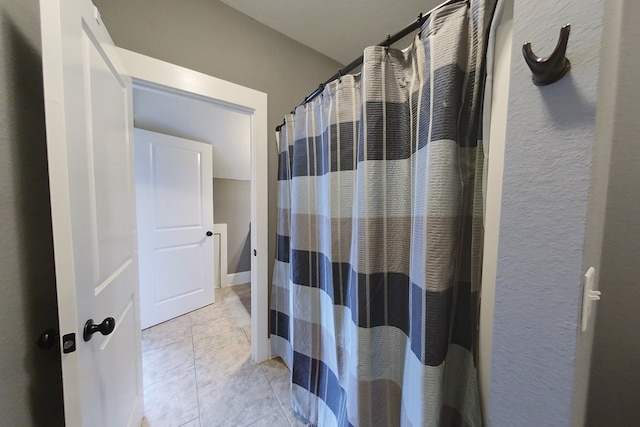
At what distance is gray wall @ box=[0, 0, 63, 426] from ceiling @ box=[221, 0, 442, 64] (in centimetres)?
113

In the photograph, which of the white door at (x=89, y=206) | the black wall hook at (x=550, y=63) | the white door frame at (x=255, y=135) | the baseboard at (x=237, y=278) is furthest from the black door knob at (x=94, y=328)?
the baseboard at (x=237, y=278)

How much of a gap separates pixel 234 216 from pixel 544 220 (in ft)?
10.1

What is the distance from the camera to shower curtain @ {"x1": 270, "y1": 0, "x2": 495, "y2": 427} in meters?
0.55

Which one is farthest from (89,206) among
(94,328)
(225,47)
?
(225,47)

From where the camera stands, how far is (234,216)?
298cm

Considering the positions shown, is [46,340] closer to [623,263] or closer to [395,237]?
[395,237]

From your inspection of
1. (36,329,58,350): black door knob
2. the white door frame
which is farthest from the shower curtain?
(36,329,58,350): black door knob

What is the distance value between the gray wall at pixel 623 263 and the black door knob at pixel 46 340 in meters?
1.67

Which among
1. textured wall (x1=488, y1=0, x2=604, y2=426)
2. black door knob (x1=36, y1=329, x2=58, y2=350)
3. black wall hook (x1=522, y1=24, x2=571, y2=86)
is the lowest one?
black door knob (x1=36, y1=329, x2=58, y2=350)

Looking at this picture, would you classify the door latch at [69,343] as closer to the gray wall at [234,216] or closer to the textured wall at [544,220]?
the textured wall at [544,220]

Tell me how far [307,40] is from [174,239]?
216 centimetres

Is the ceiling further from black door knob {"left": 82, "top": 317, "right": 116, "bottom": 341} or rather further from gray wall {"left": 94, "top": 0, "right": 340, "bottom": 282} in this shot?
black door knob {"left": 82, "top": 317, "right": 116, "bottom": 341}

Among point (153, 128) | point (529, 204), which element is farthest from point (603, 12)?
point (153, 128)

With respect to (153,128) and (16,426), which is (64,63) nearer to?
(16,426)
